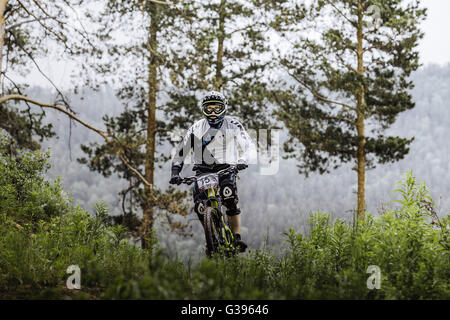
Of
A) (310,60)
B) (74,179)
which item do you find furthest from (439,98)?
(310,60)

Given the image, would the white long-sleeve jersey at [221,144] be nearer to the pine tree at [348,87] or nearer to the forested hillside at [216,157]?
the forested hillside at [216,157]

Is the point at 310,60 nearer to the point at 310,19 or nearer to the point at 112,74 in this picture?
the point at 310,19

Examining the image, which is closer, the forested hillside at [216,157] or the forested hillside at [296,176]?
the forested hillside at [216,157]

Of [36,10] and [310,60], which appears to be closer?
[36,10]

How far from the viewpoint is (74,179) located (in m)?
82.3

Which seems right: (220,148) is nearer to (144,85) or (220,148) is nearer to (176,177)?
(176,177)

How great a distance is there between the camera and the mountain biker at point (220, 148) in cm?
629

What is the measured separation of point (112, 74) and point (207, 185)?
9599 millimetres

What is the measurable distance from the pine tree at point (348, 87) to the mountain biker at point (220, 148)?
10.1 metres

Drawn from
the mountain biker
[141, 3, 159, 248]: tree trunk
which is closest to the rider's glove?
the mountain biker

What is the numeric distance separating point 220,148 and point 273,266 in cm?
207
